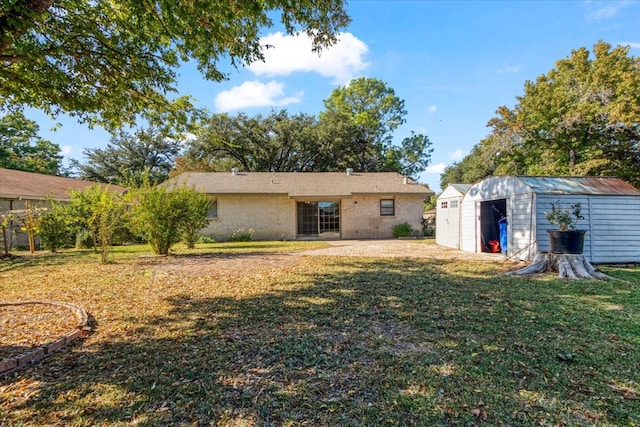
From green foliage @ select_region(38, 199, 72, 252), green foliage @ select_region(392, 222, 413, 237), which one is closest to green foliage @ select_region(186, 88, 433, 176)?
green foliage @ select_region(392, 222, 413, 237)

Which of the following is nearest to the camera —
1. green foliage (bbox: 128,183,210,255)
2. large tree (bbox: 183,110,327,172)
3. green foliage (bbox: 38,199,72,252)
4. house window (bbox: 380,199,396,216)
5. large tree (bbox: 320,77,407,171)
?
green foliage (bbox: 128,183,210,255)

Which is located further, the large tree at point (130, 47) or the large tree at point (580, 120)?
the large tree at point (580, 120)

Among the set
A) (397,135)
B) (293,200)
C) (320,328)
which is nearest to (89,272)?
(320,328)

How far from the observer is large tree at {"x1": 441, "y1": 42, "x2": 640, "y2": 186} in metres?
16.6

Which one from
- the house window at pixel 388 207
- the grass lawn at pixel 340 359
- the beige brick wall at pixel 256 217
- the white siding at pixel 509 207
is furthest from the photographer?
the house window at pixel 388 207

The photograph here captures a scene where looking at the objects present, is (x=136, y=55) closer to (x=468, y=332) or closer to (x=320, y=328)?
(x=320, y=328)

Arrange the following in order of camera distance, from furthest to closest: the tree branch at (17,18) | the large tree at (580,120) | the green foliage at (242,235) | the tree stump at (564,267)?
1. the green foliage at (242,235)
2. the large tree at (580,120)
3. the tree stump at (564,267)
4. the tree branch at (17,18)

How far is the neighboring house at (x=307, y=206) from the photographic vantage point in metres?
17.9

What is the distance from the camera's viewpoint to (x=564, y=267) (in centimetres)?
721

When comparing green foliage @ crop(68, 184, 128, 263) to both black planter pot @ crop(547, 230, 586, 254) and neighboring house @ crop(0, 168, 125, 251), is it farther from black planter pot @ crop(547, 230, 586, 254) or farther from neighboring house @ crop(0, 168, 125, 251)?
black planter pot @ crop(547, 230, 586, 254)

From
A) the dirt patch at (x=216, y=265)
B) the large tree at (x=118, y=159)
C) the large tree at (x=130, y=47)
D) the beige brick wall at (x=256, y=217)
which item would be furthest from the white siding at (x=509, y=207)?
the large tree at (x=118, y=159)

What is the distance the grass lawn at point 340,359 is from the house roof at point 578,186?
387 cm

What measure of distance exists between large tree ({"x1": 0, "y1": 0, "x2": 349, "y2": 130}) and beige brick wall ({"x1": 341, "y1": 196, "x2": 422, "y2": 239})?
13.3 metres

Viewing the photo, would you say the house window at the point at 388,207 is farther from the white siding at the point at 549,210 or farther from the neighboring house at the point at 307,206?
the white siding at the point at 549,210
